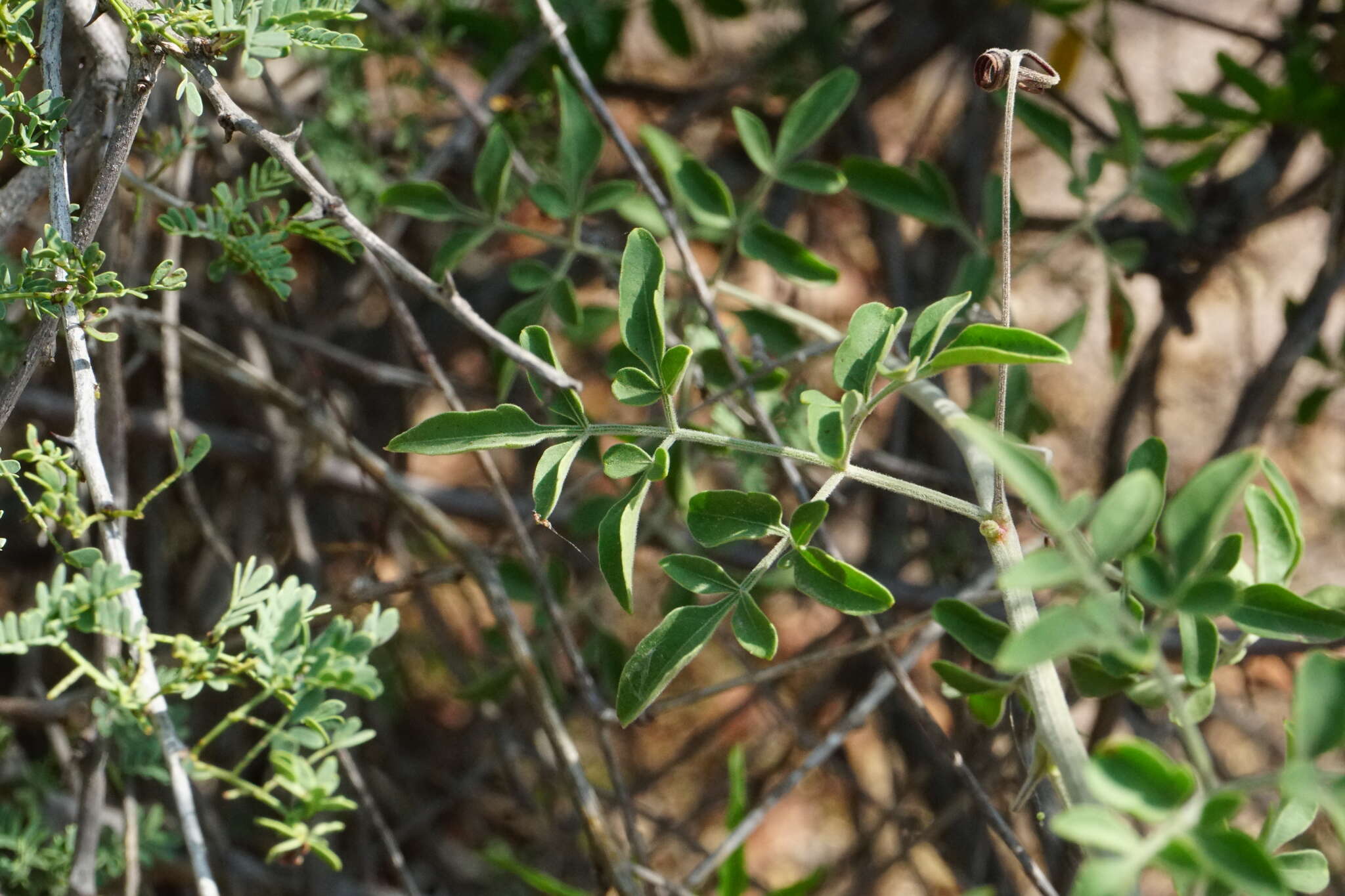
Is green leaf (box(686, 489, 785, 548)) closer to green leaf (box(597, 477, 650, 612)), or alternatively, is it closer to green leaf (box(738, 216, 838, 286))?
green leaf (box(597, 477, 650, 612))

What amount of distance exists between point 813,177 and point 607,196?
25cm

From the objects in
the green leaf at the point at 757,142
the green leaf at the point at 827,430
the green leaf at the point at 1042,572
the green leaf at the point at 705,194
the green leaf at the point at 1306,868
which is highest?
the green leaf at the point at 757,142

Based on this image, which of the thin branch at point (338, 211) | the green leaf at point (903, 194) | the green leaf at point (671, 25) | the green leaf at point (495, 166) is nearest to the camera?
the thin branch at point (338, 211)

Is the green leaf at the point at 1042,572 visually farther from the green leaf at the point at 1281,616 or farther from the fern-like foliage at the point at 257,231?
the fern-like foliage at the point at 257,231

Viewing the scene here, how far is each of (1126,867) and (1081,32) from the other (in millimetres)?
2063

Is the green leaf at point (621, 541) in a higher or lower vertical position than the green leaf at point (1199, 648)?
higher

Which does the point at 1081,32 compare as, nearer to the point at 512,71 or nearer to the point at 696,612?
the point at 512,71

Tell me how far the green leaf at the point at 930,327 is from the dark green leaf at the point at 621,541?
0.74 feet

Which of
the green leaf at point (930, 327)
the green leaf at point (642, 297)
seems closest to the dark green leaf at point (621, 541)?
the green leaf at point (642, 297)

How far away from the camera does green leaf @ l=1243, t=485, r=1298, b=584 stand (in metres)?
0.90

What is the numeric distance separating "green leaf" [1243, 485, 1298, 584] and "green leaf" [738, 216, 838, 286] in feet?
1.67

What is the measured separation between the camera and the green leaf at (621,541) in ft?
2.54

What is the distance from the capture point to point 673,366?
2.55ft

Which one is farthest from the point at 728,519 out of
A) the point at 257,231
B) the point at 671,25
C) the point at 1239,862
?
the point at 671,25
